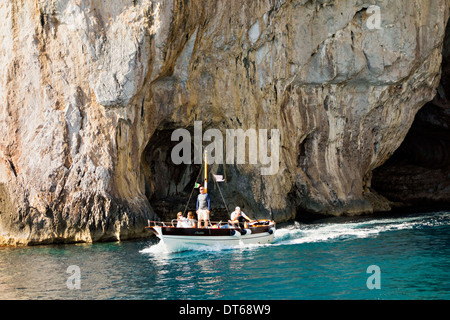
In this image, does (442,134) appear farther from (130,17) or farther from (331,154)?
(130,17)

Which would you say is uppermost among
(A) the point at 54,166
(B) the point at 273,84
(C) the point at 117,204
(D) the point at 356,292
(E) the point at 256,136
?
(B) the point at 273,84

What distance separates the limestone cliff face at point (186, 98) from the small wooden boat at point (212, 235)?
4.01 m

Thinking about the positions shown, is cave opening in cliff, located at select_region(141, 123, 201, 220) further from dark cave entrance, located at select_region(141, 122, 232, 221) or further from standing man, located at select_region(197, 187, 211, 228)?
standing man, located at select_region(197, 187, 211, 228)

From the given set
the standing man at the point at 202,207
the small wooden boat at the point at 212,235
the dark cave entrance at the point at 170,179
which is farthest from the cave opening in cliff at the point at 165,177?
the small wooden boat at the point at 212,235

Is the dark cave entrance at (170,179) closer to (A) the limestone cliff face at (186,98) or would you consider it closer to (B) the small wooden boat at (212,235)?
(A) the limestone cliff face at (186,98)

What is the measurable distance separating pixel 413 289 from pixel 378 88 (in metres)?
23.4

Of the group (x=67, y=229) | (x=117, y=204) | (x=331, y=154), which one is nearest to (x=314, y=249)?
(x=117, y=204)

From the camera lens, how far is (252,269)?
18094 mm

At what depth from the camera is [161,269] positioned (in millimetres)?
18766

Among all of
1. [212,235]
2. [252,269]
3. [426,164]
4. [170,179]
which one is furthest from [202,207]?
[426,164]

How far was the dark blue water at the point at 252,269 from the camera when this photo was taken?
15.1m

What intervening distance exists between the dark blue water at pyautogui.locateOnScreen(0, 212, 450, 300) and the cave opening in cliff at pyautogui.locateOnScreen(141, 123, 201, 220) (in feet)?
25.3

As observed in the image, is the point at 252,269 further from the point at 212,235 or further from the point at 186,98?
the point at 186,98

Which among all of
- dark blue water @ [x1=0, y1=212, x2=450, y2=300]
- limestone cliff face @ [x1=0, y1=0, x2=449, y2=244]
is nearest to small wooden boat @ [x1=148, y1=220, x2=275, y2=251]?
dark blue water @ [x1=0, y1=212, x2=450, y2=300]
